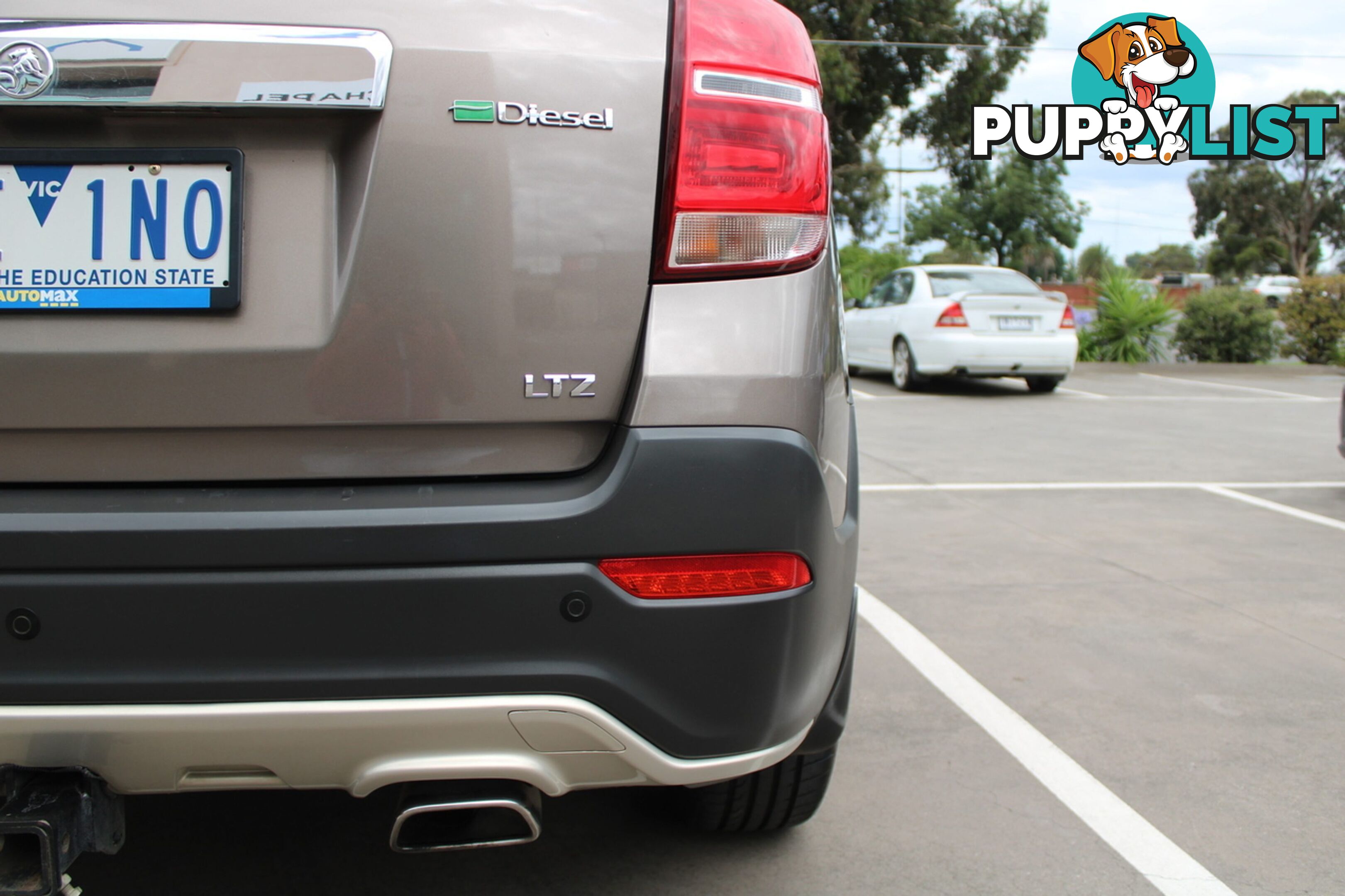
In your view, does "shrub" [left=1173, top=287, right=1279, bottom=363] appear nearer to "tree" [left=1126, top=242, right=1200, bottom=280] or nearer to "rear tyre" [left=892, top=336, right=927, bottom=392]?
"rear tyre" [left=892, top=336, right=927, bottom=392]

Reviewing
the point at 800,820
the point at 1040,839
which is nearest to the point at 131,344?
the point at 800,820

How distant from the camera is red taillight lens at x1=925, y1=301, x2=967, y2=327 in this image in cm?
1222

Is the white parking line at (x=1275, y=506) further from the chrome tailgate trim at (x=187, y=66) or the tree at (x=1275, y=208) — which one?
the tree at (x=1275, y=208)

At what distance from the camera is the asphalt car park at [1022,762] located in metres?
2.29

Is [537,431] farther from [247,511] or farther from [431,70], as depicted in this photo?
[431,70]

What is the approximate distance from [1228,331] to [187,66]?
63.6ft

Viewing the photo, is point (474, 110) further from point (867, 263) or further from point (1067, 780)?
point (867, 263)

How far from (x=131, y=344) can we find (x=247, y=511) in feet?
0.86

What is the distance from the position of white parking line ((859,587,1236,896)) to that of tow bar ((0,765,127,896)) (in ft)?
6.06

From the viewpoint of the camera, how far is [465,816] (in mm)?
1908

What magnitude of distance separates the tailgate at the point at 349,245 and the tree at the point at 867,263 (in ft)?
72.8

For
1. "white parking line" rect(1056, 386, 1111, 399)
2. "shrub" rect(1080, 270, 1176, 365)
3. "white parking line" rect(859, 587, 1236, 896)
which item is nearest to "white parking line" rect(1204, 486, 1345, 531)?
"white parking line" rect(859, 587, 1236, 896)

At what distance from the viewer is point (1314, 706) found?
325 cm

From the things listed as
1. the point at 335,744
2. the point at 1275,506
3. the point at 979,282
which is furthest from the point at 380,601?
the point at 979,282
